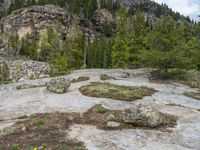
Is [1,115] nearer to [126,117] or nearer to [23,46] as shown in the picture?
[126,117]

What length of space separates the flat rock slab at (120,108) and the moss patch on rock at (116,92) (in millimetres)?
719

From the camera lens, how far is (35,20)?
111 meters

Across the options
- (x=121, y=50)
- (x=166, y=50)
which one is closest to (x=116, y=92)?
(x=166, y=50)

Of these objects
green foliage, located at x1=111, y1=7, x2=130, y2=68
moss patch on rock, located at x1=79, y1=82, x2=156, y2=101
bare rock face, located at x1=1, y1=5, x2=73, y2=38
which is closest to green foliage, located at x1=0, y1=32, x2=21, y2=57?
bare rock face, located at x1=1, y1=5, x2=73, y2=38

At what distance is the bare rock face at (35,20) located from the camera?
361 feet

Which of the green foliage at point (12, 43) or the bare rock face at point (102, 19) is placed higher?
the bare rock face at point (102, 19)

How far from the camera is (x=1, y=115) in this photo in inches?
821

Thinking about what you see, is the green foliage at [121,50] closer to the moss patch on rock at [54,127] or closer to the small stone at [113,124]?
the moss patch on rock at [54,127]

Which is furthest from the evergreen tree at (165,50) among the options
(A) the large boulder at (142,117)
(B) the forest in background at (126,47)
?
(A) the large boulder at (142,117)

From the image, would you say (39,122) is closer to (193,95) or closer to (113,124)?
(113,124)

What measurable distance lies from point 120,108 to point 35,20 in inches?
3696

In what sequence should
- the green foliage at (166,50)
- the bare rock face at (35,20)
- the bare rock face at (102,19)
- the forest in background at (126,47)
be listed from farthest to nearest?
the bare rock face at (102,19) < the bare rock face at (35,20) < the forest in background at (126,47) < the green foliage at (166,50)

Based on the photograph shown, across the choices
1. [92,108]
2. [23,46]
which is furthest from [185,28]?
[23,46]

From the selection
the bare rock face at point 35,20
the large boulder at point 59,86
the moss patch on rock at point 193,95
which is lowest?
the moss patch on rock at point 193,95
